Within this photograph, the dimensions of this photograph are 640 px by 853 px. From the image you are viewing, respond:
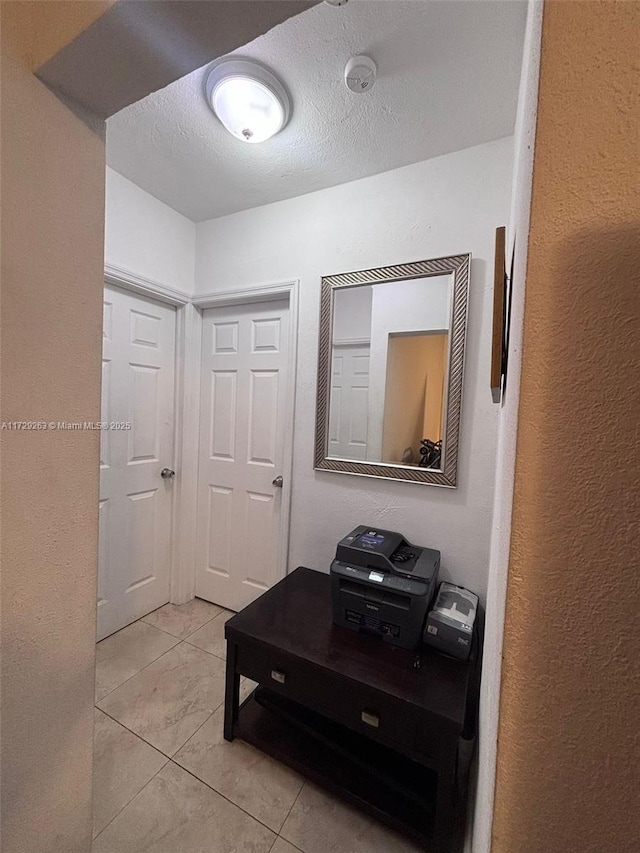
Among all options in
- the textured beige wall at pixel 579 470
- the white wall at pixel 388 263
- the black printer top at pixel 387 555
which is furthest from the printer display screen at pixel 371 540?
the textured beige wall at pixel 579 470

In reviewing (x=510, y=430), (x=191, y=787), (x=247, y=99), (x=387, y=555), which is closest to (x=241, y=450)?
(x=387, y=555)

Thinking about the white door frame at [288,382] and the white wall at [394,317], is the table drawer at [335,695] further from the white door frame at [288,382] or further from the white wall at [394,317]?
the white wall at [394,317]

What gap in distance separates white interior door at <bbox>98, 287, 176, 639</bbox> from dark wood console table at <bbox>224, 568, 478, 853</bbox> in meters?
1.01

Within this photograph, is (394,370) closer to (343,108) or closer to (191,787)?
(343,108)

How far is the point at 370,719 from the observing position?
42.1 inches

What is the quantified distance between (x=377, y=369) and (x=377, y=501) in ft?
2.22

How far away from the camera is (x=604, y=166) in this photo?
290 millimetres

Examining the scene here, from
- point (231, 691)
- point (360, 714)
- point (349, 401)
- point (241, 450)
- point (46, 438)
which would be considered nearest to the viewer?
point (46, 438)

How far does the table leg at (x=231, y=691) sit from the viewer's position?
1.31m

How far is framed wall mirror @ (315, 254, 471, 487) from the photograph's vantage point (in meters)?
1.50

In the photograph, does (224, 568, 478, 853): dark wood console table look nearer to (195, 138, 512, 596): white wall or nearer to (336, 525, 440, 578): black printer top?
(336, 525, 440, 578): black printer top

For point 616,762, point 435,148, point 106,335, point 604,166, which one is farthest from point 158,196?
point 616,762

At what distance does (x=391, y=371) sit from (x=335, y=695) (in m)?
1.36

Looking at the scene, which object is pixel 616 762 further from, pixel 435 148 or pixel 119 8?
pixel 435 148
